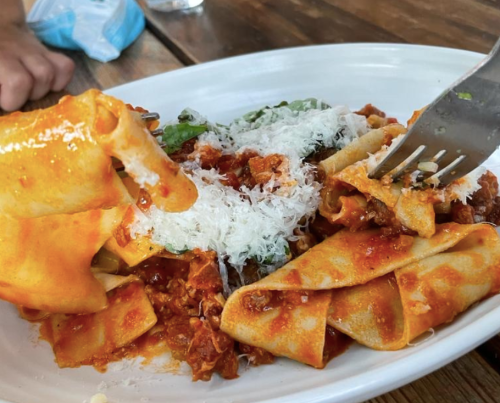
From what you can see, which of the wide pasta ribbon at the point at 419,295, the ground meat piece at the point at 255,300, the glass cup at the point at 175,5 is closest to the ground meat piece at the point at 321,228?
the wide pasta ribbon at the point at 419,295

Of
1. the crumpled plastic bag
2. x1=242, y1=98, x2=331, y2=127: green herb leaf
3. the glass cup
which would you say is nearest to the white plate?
x1=242, y1=98, x2=331, y2=127: green herb leaf

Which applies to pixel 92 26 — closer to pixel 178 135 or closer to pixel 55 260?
pixel 178 135

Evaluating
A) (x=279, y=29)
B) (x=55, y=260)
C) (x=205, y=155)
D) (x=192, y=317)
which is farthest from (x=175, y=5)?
(x=192, y=317)

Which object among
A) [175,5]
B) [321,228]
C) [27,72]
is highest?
[321,228]

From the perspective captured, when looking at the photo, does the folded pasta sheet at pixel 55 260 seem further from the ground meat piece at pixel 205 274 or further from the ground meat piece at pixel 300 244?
the ground meat piece at pixel 300 244

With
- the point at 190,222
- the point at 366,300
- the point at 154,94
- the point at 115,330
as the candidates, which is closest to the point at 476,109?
the point at 366,300

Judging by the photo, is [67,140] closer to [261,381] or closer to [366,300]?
[261,381]

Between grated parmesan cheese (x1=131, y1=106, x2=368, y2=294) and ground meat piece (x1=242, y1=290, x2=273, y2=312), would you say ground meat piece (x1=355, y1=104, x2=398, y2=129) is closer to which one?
Answer: grated parmesan cheese (x1=131, y1=106, x2=368, y2=294)
